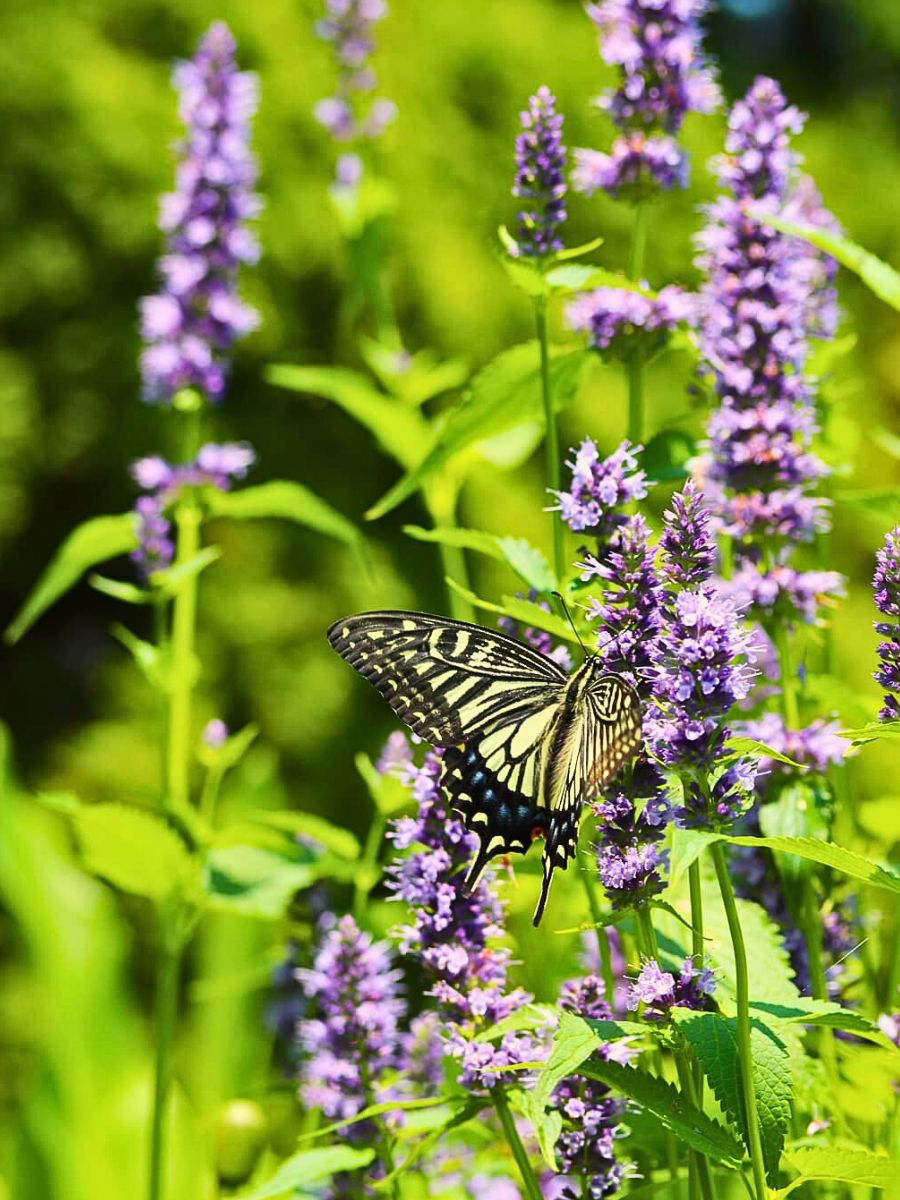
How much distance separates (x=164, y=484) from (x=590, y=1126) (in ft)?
3.32

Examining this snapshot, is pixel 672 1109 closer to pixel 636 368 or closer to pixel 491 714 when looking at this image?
pixel 491 714

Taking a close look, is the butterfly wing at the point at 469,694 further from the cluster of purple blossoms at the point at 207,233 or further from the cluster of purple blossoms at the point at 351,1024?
the cluster of purple blossoms at the point at 207,233

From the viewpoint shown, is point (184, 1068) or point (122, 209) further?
point (122, 209)

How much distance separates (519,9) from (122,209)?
1.04 metres

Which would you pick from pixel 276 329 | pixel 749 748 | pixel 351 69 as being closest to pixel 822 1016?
pixel 749 748

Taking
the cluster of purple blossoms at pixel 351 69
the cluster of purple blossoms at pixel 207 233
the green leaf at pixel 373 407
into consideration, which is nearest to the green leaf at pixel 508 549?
the green leaf at pixel 373 407

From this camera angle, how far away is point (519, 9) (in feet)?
10.7

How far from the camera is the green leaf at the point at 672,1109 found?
747 mm

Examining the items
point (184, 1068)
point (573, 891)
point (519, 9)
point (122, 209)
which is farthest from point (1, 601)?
point (573, 891)

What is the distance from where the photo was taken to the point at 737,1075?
76 cm

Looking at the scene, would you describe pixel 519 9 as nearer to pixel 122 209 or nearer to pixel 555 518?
pixel 122 209

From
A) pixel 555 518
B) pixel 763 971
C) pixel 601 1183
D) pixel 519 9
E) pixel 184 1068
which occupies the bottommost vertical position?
pixel 184 1068

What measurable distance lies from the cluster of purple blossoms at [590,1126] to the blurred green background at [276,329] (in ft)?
6.39

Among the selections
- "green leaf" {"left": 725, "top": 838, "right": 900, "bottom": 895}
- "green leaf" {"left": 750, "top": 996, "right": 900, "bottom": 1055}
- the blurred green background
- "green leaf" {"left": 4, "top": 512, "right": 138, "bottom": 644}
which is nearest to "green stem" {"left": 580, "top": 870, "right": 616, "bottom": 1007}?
"green leaf" {"left": 750, "top": 996, "right": 900, "bottom": 1055}
